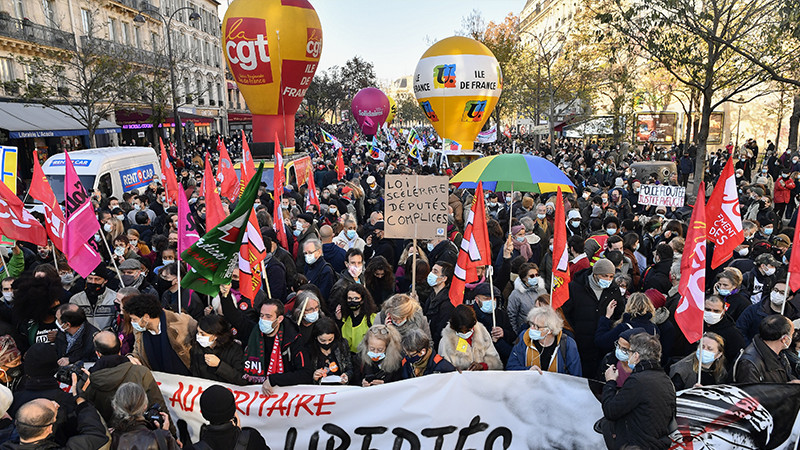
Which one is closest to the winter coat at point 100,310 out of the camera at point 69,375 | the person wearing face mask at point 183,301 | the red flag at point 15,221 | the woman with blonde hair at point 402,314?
the person wearing face mask at point 183,301

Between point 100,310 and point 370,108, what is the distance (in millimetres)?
34738

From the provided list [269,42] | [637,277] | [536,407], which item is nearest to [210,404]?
[536,407]

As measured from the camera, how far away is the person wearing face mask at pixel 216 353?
458 cm

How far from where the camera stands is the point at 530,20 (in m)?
86.9

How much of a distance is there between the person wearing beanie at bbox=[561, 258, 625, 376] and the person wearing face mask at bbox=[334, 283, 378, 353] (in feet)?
6.62

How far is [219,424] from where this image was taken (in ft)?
10.7

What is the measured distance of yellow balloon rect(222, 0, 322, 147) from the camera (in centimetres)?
1984

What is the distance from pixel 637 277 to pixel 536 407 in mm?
3410

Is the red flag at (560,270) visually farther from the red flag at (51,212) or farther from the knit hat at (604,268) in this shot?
the red flag at (51,212)

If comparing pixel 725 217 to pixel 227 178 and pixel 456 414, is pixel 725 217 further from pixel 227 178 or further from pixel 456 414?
pixel 227 178

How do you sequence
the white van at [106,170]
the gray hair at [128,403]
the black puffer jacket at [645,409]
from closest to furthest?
the gray hair at [128,403] → the black puffer jacket at [645,409] → the white van at [106,170]

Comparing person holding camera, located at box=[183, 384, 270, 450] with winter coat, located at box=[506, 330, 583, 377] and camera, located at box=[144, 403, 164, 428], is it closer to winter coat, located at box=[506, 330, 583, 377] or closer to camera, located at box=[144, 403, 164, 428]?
camera, located at box=[144, 403, 164, 428]

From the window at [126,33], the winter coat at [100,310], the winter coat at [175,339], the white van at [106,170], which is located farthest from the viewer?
the window at [126,33]

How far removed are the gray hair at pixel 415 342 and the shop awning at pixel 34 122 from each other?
23.5 metres
